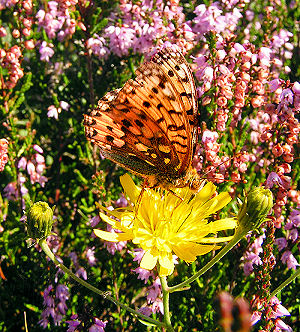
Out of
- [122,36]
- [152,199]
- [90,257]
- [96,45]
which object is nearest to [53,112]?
[96,45]

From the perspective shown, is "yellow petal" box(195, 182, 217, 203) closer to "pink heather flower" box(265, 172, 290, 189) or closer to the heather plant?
the heather plant

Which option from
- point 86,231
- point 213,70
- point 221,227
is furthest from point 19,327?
point 213,70

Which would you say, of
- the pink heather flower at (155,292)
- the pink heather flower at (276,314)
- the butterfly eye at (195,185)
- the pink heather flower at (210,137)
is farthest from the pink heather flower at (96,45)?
the pink heather flower at (276,314)

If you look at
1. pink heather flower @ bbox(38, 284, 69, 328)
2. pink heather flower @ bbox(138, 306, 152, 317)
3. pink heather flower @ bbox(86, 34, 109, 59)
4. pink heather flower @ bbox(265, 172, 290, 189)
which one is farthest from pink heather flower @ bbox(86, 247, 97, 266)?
pink heather flower @ bbox(86, 34, 109, 59)

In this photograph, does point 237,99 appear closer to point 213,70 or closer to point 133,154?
point 213,70

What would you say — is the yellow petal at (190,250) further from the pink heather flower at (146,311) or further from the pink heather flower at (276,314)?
the pink heather flower at (146,311)

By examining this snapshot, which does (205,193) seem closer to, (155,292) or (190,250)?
(190,250)
